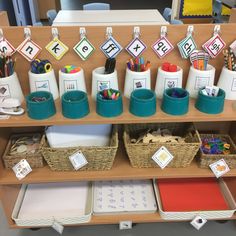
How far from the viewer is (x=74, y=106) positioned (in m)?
0.88

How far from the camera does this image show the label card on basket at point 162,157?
103 centimetres

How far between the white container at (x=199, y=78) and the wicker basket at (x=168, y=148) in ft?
0.65

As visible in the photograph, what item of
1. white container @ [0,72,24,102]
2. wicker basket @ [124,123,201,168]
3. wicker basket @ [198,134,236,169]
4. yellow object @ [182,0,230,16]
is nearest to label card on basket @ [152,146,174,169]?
wicker basket @ [124,123,201,168]

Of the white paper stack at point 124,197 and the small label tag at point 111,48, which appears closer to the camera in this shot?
the small label tag at point 111,48

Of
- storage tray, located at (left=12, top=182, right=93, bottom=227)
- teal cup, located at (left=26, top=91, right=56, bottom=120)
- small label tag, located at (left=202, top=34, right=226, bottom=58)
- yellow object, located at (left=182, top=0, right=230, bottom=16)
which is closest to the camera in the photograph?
teal cup, located at (left=26, top=91, right=56, bottom=120)

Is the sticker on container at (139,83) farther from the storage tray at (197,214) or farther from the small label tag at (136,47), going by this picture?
the storage tray at (197,214)

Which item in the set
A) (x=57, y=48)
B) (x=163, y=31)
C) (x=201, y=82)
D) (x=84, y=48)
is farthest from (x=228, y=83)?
(x=57, y=48)

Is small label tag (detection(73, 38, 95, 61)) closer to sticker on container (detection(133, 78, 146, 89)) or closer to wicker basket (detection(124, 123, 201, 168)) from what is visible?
sticker on container (detection(133, 78, 146, 89))

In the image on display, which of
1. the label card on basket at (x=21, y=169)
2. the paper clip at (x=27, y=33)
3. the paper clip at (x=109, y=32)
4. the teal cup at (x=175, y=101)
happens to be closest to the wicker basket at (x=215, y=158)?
the teal cup at (x=175, y=101)

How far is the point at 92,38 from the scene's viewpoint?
97cm

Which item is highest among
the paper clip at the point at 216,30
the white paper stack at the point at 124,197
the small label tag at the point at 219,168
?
the paper clip at the point at 216,30

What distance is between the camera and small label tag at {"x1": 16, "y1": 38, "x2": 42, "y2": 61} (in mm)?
953

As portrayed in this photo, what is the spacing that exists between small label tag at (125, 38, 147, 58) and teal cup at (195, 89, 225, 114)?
0.91ft

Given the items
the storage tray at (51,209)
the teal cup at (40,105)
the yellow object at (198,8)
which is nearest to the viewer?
the teal cup at (40,105)
